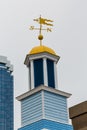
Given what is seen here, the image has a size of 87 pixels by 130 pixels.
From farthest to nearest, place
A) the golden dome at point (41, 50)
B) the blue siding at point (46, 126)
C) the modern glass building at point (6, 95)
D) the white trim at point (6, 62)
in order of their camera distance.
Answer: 1. the white trim at point (6, 62)
2. the modern glass building at point (6, 95)
3. the golden dome at point (41, 50)
4. the blue siding at point (46, 126)

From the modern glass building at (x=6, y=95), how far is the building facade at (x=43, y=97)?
88.5m

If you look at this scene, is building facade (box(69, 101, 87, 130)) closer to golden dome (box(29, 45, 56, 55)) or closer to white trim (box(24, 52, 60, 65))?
white trim (box(24, 52, 60, 65))

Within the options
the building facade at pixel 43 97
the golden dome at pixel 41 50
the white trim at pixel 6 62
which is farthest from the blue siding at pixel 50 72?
the white trim at pixel 6 62

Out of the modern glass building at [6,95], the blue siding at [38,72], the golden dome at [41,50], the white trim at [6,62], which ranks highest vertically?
the white trim at [6,62]

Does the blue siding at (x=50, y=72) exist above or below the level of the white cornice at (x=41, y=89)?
above

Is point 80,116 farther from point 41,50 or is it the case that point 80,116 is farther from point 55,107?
point 41,50

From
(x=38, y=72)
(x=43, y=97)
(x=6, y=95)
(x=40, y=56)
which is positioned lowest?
(x=43, y=97)

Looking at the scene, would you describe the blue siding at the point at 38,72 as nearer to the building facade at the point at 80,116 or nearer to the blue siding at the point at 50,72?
the blue siding at the point at 50,72

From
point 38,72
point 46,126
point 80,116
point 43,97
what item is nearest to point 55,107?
point 43,97

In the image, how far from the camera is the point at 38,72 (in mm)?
69938

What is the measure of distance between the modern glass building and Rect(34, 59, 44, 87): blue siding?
88.4 metres

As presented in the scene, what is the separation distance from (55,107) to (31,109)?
12.7 feet

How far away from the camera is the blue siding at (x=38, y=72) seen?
226ft

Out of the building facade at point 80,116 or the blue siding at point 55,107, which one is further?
the blue siding at point 55,107
